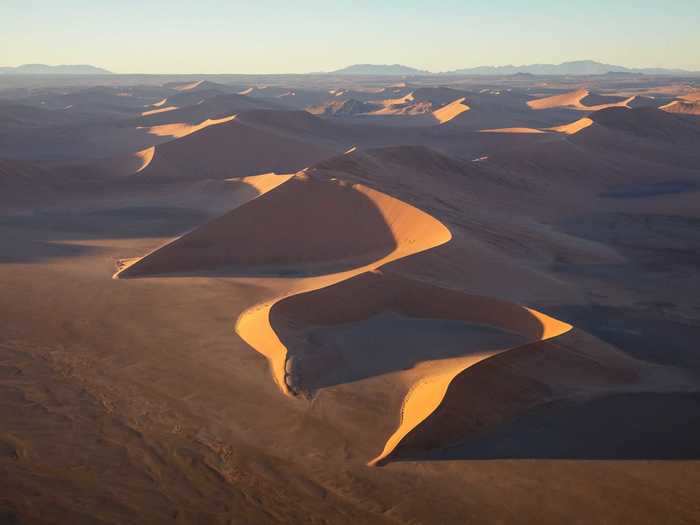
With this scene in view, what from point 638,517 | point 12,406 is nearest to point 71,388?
point 12,406

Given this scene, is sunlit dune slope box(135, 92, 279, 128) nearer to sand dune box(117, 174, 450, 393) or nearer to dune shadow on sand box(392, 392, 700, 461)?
sand dune box(117, 174, 450, 393)

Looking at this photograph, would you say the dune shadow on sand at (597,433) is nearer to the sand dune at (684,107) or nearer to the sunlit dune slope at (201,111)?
the sunlit dune slope at (201,111)

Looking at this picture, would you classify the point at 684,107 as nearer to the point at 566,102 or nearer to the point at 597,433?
the point at 566,102

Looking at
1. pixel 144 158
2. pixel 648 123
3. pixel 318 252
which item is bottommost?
pixel 318 252

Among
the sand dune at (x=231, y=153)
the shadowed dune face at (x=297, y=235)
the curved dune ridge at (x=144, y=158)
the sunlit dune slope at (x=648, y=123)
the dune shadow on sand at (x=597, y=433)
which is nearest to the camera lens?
the dune shadow on sand at (x=597, y=433)

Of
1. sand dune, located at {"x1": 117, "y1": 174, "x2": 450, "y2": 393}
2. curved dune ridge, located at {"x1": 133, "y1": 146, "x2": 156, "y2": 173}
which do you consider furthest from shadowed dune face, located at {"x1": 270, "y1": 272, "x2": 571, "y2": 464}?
curved dune ridge, located at {"x1": 133, "y1": 146, "x2": 156, "y2": 173}

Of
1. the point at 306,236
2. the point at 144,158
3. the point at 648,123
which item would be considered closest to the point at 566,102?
the point at 648,123

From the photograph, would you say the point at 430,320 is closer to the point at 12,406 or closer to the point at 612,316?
the point at 612,316

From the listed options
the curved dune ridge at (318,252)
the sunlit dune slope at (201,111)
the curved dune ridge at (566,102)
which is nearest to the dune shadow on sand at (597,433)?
the curved dune ridge at (318,252)
